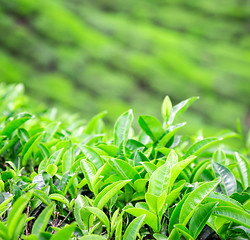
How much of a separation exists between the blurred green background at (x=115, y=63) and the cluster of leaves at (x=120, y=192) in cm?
304

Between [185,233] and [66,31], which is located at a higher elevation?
[66,31]

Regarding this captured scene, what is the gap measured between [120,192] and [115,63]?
3811mm

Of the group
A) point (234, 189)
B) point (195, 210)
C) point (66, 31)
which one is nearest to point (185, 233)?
point (195, 210)

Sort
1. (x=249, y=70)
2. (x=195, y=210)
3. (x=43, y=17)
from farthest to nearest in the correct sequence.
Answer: (x=249, y=70) → (x=43, y=17) → (x=195, y=210)

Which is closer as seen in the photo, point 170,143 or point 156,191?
point 156,191

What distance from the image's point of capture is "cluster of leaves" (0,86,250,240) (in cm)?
56

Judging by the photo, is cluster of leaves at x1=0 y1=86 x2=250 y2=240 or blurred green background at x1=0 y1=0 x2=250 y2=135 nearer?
cluster of leaves at x1=0 y1=86 x2=250 y2=240

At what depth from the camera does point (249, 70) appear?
15.3ft

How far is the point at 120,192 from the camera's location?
2.20 feet

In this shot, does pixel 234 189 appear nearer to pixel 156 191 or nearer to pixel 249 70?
pixel 156 191

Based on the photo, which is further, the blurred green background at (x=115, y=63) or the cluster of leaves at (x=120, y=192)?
the blurred green background at (x=115, y=63)

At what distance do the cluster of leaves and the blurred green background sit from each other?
3044mm

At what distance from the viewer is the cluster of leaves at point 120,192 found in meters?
0.56

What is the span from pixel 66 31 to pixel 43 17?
36cm
